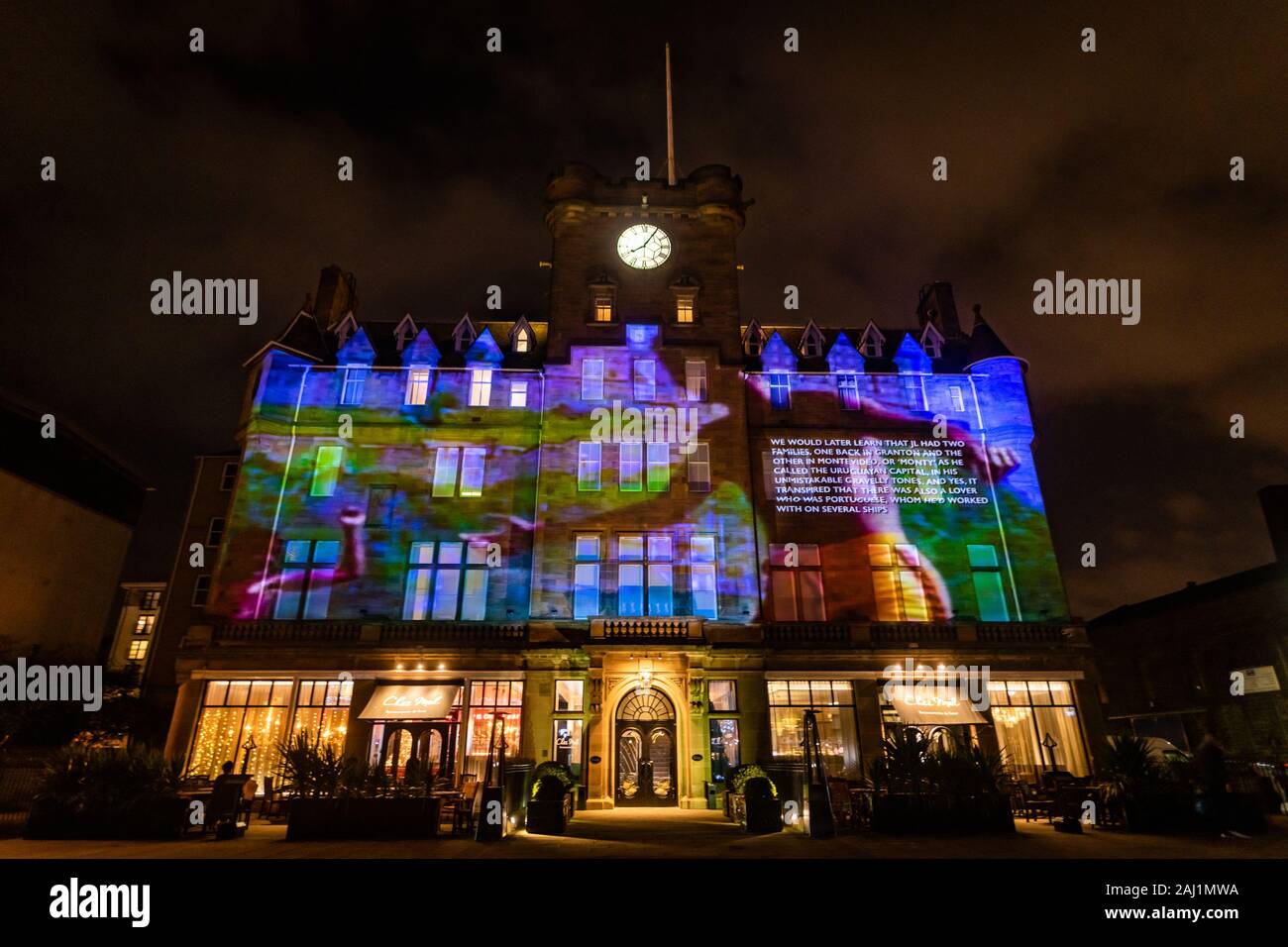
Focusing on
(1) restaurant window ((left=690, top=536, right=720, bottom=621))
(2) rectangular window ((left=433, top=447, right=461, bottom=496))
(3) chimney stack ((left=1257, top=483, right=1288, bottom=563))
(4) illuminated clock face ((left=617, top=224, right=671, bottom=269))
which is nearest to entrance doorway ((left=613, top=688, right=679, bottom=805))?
(1) restaurant window ((left=690, top=536, right=720, bottom=621))

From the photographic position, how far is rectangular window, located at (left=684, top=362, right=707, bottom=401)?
99.5ft

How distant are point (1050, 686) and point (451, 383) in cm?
2819

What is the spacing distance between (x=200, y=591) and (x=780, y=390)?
3080 cm

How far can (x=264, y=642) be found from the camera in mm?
25797

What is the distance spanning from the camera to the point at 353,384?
101 ft

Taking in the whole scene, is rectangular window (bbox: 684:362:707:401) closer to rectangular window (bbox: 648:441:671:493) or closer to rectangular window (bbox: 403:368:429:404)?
rectangular window (bbox: 648:441:671:493)

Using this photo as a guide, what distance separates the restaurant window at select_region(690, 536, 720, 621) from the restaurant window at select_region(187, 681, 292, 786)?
52.7 feet

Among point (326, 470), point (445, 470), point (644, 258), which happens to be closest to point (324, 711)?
point (326, 470)

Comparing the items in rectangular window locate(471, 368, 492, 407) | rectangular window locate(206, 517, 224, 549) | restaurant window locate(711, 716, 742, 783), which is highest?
rectangular window locate(471, 368, 492, 407)
